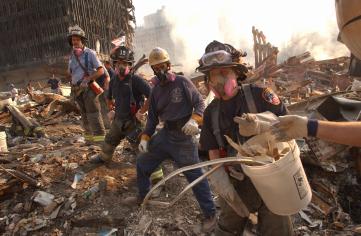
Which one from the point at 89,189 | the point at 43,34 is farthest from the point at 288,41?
the point at 89,189

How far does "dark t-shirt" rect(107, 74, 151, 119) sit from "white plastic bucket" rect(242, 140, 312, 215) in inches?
123

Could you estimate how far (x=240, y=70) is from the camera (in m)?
2.96

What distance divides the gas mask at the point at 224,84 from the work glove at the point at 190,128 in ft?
→ 3.33

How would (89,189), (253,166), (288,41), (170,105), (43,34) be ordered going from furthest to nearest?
(288,41) → (43,34) → (89,189) → (170,105) → (253,166)

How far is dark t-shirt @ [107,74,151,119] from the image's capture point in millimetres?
5309

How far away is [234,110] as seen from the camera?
2920 mm

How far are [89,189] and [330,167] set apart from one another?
357 centimetres

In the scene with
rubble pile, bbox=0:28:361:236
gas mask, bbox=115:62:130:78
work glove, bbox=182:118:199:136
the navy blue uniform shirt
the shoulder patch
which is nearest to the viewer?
the shoulder patch

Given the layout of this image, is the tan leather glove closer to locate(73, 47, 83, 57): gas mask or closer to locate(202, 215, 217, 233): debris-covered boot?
locate(202, 215, 217, 233): debris-covered boot

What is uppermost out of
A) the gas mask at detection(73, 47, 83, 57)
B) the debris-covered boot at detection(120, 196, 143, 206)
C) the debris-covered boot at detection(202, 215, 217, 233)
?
the gas mask at detection(73, 47, 83, 57)

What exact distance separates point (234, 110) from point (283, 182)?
0.78 m

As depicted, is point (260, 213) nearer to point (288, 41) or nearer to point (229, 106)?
point (229, 106)

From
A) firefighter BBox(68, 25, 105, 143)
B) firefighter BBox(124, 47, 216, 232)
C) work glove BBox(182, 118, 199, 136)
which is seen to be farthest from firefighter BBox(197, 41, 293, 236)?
firefighter BBox(68, 25, 105, 143)

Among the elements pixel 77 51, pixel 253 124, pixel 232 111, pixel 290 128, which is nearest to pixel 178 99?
pixel 232 111
